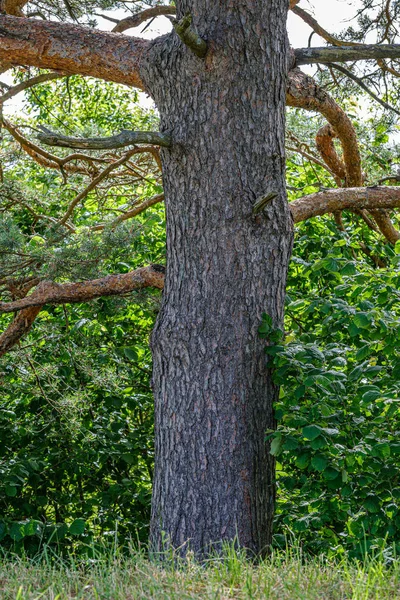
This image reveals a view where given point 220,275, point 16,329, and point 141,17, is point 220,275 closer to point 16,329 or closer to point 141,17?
point 16,329

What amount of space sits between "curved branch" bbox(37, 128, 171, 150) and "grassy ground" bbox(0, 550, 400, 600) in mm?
2124

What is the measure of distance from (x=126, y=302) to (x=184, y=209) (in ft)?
4.53

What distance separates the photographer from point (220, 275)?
465 cm

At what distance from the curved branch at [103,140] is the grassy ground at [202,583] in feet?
6.97

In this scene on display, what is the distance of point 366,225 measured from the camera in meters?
7.48

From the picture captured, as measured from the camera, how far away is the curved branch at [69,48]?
17.0ft

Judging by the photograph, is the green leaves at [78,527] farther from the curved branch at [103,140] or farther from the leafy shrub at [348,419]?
the curved branch at [103,140]

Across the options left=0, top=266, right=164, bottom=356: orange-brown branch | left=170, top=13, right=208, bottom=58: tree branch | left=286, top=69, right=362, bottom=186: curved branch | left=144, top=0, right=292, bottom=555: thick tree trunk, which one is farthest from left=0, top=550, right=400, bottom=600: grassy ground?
Result: left=286, top=69, right=362, bottom=186: curved branch

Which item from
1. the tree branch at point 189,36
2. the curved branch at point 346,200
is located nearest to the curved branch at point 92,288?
the curved branch at point 346,200

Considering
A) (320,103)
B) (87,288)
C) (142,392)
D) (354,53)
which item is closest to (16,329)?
(87,288)

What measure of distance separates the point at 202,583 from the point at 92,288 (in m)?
2.85

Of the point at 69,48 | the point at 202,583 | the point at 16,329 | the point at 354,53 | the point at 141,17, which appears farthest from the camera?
the point at 141,17

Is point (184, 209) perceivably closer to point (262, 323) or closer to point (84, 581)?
point (262, 323)

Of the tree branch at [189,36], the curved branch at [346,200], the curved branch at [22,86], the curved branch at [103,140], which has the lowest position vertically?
the curved branch at [103,140]
